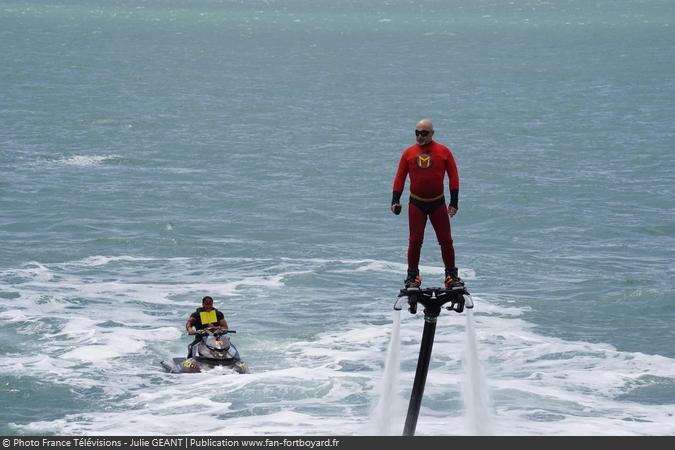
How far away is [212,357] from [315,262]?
20.6 metres

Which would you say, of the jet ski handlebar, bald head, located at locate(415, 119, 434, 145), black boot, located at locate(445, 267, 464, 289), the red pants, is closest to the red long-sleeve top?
bald head, located at locate(415, 119, 434, 145)

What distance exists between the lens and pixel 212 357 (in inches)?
1718

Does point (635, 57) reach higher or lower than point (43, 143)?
higher

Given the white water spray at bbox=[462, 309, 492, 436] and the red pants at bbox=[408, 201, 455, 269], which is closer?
the red pants at bbox=[408, 201, 455, 269]

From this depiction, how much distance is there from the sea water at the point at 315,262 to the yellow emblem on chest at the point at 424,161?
785 inches

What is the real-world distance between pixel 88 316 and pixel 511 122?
71.8m

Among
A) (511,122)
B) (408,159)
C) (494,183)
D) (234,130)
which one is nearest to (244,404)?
(408,159)

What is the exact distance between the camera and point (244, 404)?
42562mm

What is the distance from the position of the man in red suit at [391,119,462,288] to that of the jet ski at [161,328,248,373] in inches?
837

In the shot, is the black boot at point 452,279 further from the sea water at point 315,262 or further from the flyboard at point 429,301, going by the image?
the sea water at point 315,262

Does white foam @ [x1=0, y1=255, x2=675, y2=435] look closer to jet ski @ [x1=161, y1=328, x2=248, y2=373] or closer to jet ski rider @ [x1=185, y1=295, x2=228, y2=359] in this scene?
jet ski @ [x1=161, y1=328, x2=248, y2=373]

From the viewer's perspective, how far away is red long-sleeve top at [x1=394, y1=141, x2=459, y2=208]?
70.7 feet
